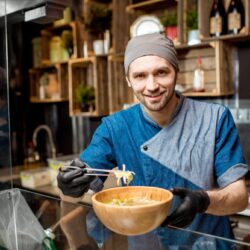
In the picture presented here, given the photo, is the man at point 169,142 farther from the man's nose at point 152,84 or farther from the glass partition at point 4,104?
the glass partition at point 4,104

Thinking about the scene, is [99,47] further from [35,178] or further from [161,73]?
[161,73]

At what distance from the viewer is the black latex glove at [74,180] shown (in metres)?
1.13

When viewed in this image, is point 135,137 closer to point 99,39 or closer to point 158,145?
point 158,145

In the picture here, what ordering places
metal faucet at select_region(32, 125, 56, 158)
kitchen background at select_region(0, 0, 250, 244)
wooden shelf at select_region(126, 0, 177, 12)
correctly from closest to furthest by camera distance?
kitchen background at select_region(0, 0, 250, 244)
wooden shelf at select_region(126, 0, 177, 12)
metal faucet at select_region(32, 125, 56, 158)

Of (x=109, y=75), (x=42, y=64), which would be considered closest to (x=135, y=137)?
(x=109, y=75)

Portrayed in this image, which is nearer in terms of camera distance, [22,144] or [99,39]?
[99,39]

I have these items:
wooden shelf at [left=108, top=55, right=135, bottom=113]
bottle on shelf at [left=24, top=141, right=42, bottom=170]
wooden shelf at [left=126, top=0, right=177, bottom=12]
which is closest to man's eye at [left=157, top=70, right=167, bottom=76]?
wooden shelf at [left=126, top=0, right=177, bottom=12]

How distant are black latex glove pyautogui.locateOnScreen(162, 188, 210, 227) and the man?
8.0 inches

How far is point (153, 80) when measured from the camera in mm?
1312

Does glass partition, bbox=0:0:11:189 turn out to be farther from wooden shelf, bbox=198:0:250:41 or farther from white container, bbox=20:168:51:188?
white container, bbox=20:168:51:188

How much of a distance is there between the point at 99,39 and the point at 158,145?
2076 mm

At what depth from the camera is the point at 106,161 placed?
60.4 inches

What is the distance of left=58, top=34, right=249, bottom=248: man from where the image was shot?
1.32 metres

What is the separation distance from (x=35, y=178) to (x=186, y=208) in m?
2.40
